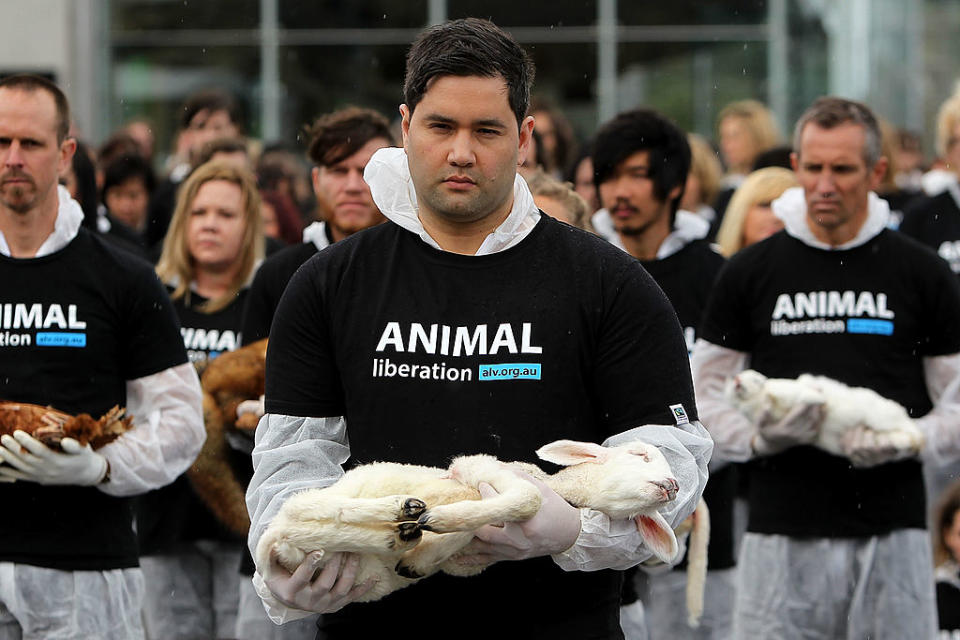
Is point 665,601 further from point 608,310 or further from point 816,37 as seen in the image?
point 816,37

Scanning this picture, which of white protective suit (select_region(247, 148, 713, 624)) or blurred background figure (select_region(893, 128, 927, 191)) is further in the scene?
blurred background figure (select_region(893, 128, 927, 191))

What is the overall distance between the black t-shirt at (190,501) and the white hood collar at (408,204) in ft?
9.64

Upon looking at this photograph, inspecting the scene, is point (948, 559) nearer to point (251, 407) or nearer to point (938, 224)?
point (938, 224)

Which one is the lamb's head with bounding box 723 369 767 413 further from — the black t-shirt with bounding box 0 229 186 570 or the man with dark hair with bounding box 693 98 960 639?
the black t-shirt with bounding box 0 229 186 570

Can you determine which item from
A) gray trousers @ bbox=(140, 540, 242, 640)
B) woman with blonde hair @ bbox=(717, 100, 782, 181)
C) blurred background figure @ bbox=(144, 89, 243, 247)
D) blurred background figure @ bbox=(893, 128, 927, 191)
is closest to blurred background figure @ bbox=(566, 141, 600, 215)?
gray trousers @ bbox=(140, 540, 242, 640)

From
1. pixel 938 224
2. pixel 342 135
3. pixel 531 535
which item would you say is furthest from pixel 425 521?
pixel 938 224

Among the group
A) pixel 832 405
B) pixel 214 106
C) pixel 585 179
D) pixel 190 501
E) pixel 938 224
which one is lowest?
pixel 190 501

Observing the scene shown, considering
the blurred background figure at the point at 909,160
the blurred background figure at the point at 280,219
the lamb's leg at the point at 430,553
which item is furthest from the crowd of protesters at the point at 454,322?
the blurred background figure at the point at 909,160

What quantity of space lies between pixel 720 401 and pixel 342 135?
6.45ft

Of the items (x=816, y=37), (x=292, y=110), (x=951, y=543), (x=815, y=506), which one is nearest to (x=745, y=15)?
(x=816, y=37)

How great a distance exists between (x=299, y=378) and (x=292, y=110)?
1393cm

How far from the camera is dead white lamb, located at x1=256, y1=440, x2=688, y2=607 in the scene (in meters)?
3.03

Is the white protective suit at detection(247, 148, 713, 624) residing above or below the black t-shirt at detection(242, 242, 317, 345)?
below

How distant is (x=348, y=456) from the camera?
3572 mm
